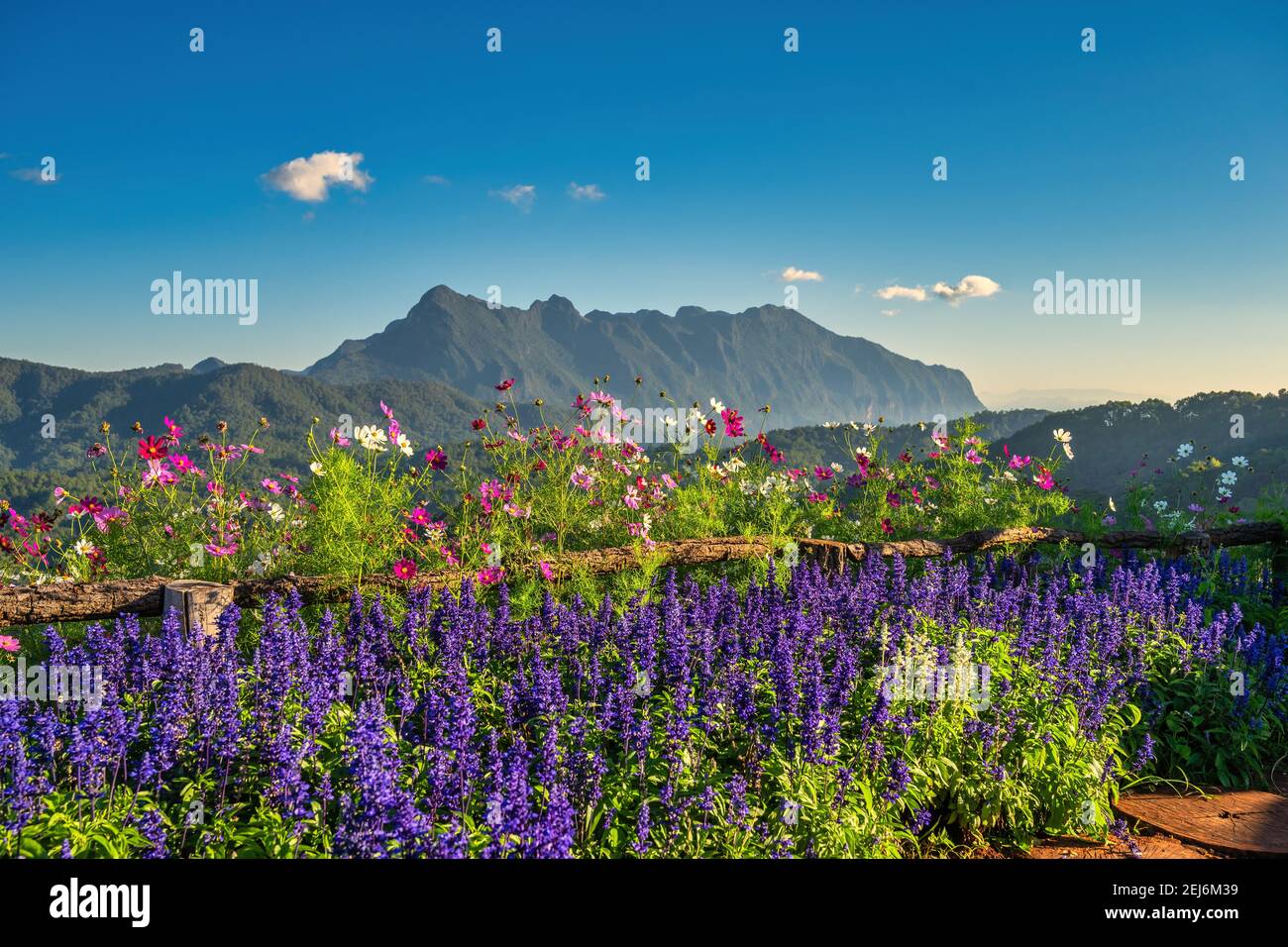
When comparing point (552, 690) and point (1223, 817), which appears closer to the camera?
point (552, 690)

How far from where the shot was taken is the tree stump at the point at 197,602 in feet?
16.6

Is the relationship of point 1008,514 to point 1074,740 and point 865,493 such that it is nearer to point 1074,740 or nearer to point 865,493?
point 865,493

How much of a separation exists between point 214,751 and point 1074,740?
4593mm

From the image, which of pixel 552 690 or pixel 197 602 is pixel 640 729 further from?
pixel 197 602

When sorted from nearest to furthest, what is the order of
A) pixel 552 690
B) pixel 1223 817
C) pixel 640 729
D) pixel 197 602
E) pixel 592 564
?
pixel 640 729
pixel 552 690
pixel 1223 817
pixel 197 602
pixel 592 564

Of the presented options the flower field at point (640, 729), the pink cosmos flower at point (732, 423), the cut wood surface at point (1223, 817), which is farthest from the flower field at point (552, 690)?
the pink cosmos flower at point (732, 423)

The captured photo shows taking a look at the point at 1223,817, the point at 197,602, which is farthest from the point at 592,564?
the point at 1223,817

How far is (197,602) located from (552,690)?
2866mm

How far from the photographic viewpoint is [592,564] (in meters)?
7.14

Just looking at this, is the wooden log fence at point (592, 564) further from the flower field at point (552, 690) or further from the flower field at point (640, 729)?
the flower field at point (640, 729)

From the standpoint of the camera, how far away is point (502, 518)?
27.3ft

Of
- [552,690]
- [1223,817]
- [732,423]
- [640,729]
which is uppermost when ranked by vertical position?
[732,423]

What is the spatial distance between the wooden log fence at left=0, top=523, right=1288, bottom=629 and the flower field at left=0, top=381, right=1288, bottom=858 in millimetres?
199
